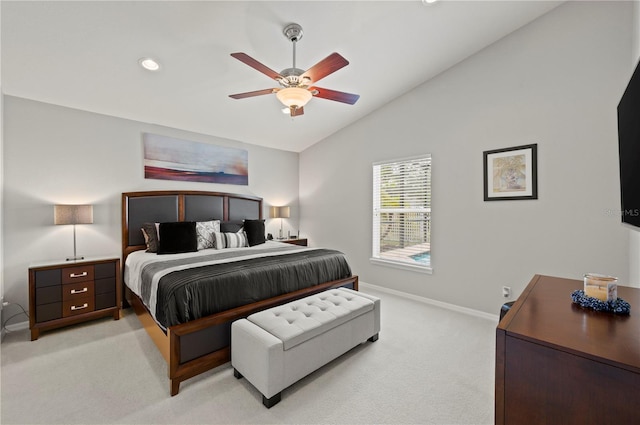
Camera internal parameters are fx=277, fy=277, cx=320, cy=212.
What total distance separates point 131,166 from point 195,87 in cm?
154

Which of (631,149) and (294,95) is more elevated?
(294,95)

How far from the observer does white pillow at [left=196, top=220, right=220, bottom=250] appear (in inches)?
154

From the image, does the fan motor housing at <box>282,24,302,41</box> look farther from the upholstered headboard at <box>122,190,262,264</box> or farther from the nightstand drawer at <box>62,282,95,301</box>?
the nightstand drawer at <box>62,282,95,301</box>

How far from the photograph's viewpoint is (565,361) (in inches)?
37.7

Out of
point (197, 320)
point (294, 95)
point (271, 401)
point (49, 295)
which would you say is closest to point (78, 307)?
point (49, 295)

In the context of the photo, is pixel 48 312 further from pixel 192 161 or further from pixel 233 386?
pixel 192 161

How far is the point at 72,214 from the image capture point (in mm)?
3127

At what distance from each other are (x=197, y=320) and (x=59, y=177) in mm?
2758

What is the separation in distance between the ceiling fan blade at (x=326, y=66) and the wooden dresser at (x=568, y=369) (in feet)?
6.31

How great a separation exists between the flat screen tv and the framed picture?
1.56 meters

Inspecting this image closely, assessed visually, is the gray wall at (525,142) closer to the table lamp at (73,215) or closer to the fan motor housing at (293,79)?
the fan motor housing at (293,79)

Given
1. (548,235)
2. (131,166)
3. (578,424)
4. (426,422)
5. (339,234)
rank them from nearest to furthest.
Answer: (578,424) < (426,422) < (548,235) < (131,166) < (339,234)

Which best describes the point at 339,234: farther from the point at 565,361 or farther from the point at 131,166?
the point at 565,361

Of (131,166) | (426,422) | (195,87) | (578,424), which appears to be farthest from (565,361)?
(131,166)
